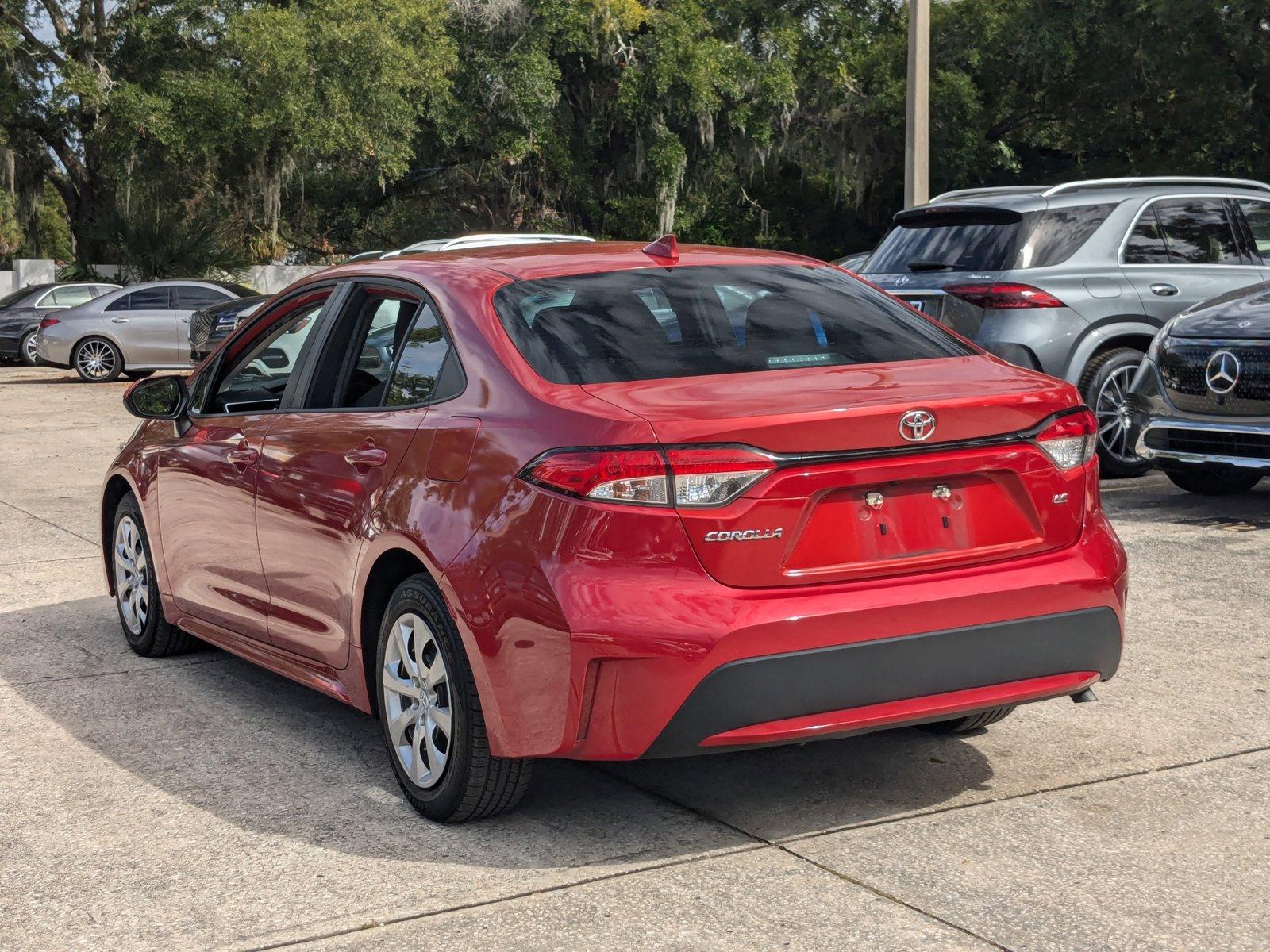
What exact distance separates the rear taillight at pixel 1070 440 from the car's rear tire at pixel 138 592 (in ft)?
11.7

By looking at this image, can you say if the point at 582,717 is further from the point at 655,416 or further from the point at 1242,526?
the point at 1242,526

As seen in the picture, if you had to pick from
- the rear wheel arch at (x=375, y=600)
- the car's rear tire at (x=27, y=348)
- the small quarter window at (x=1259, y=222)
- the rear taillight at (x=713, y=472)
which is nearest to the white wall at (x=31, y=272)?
the car's rear tire at (x=27, y=348)

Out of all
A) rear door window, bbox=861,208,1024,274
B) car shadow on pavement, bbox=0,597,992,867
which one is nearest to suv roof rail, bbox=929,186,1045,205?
rear door window, bbox=861,208,1024,274

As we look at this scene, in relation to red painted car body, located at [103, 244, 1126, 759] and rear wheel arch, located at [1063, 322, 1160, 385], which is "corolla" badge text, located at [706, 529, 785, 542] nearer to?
red painted car body, located at [103, 244, 1126, 759]

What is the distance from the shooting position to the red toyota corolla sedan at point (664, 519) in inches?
155

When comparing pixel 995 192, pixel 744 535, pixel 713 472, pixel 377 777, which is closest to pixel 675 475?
pixel 713 472

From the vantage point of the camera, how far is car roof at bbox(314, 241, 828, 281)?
16.0 feet

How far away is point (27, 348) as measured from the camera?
28.1 meters

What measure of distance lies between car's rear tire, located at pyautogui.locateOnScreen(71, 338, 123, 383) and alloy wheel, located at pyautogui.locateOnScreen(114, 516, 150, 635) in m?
18.5

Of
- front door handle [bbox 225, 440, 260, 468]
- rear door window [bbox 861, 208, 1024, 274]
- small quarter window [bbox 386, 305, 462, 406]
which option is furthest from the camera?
rear door window [bbox 861, 208, 1024, 274]

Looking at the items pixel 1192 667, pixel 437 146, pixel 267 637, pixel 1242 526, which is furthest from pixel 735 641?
pixel 437 146

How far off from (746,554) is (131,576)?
3547mm

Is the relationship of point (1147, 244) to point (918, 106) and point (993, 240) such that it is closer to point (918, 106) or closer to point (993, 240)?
point (993, 240)

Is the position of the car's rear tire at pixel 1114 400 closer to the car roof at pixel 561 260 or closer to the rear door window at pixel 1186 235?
the rear door window at pixel 1186 235
